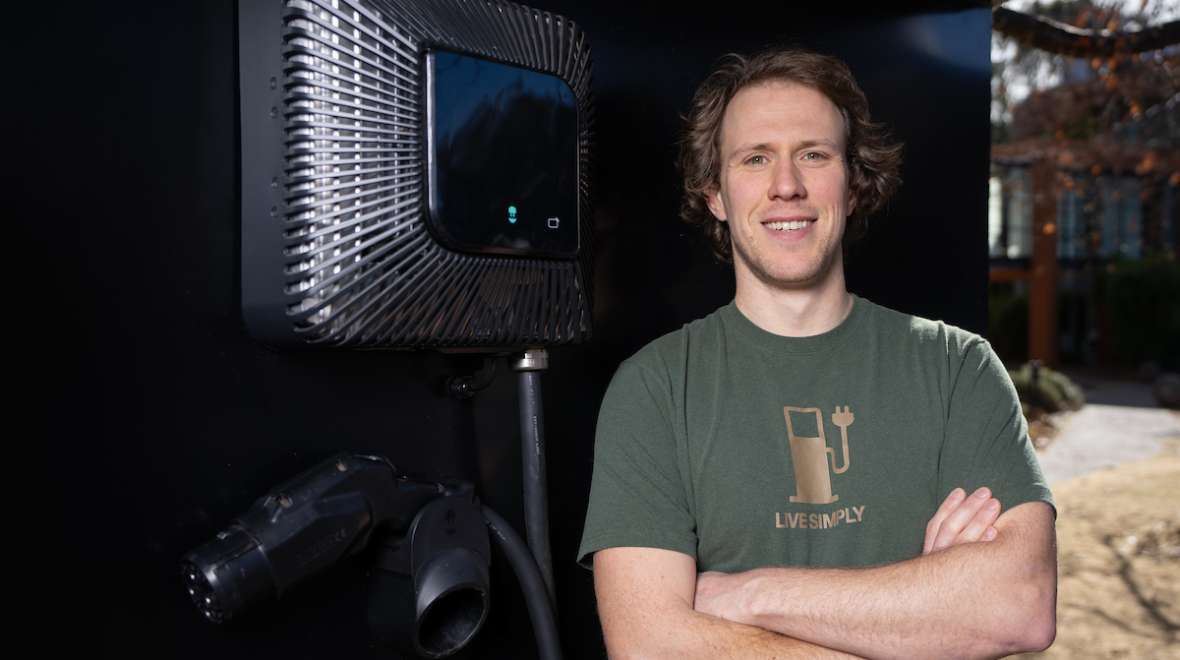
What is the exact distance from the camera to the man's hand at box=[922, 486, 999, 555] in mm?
1490

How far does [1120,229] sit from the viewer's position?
59.6 feet

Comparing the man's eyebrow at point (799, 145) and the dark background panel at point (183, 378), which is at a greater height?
the man's eyebrow at point (799, 145)

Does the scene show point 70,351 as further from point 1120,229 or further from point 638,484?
point 1120,229

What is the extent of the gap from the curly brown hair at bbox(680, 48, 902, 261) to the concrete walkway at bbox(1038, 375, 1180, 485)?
671 cm

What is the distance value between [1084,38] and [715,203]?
10.6 ft

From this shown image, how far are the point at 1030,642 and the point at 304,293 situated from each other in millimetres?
1079

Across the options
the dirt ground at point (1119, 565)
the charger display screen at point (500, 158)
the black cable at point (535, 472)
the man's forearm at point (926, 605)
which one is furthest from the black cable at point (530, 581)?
the dirt ground at point (1119, 565)

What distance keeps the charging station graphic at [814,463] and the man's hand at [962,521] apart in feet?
0.48

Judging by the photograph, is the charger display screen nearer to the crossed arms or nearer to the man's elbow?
the crossed arms

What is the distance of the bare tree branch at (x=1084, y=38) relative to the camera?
4.21m

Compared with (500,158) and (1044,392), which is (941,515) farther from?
(1044,392)

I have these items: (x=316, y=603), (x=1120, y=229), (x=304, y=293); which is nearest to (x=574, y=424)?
(x=316, y=603)

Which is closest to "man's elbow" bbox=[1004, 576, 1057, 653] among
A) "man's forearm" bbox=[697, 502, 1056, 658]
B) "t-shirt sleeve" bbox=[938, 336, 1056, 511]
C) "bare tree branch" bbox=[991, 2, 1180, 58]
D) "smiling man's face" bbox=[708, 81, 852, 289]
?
"man's forearm" bbox=[697, 502, 1056, 658]

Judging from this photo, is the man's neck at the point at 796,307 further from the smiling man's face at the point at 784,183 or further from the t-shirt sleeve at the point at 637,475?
the t-shirt sleeve at the point at 637,475
